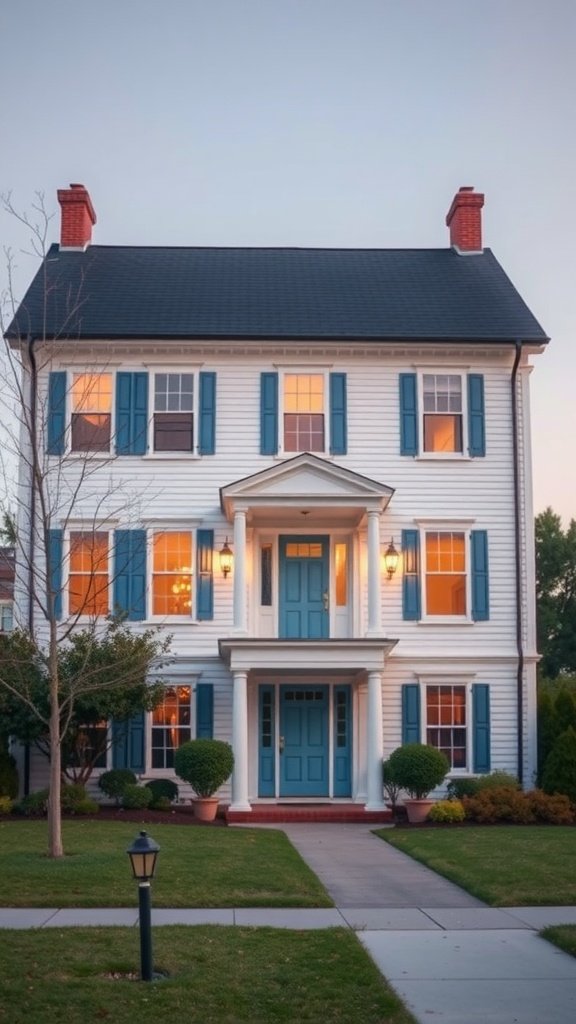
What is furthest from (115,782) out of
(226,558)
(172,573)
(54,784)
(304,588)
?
(54,784)

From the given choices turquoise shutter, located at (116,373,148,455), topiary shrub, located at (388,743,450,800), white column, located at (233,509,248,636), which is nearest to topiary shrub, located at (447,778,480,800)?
topiary shrub, located at (388,743,450,800)

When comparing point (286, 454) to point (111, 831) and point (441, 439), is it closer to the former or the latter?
point (441, 439)

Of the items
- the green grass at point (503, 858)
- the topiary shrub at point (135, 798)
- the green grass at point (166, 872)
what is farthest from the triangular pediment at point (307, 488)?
the green grass at point (166, 872)

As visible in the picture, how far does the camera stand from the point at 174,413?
2353 cm

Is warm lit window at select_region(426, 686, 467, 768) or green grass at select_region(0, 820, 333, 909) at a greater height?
warm lit window at select_region(426, 686, 467, 768)

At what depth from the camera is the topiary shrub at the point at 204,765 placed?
20.7 meters

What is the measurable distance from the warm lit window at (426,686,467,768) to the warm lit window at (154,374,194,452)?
6.73 m

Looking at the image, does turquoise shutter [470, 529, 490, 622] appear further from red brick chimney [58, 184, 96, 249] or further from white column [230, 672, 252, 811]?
red brick chimney [58, 184, 96, 249]

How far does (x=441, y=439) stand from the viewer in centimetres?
2375

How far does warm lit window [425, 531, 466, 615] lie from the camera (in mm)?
23359

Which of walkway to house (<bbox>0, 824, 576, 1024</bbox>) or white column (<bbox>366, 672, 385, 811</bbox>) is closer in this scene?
walkway to house (<bbox>0, 824, 576, 1024</bbox>)

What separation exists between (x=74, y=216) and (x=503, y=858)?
17387 mm

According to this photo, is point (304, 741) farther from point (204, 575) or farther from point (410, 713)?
point (204, 575)

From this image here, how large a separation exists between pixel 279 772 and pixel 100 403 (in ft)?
25.9
